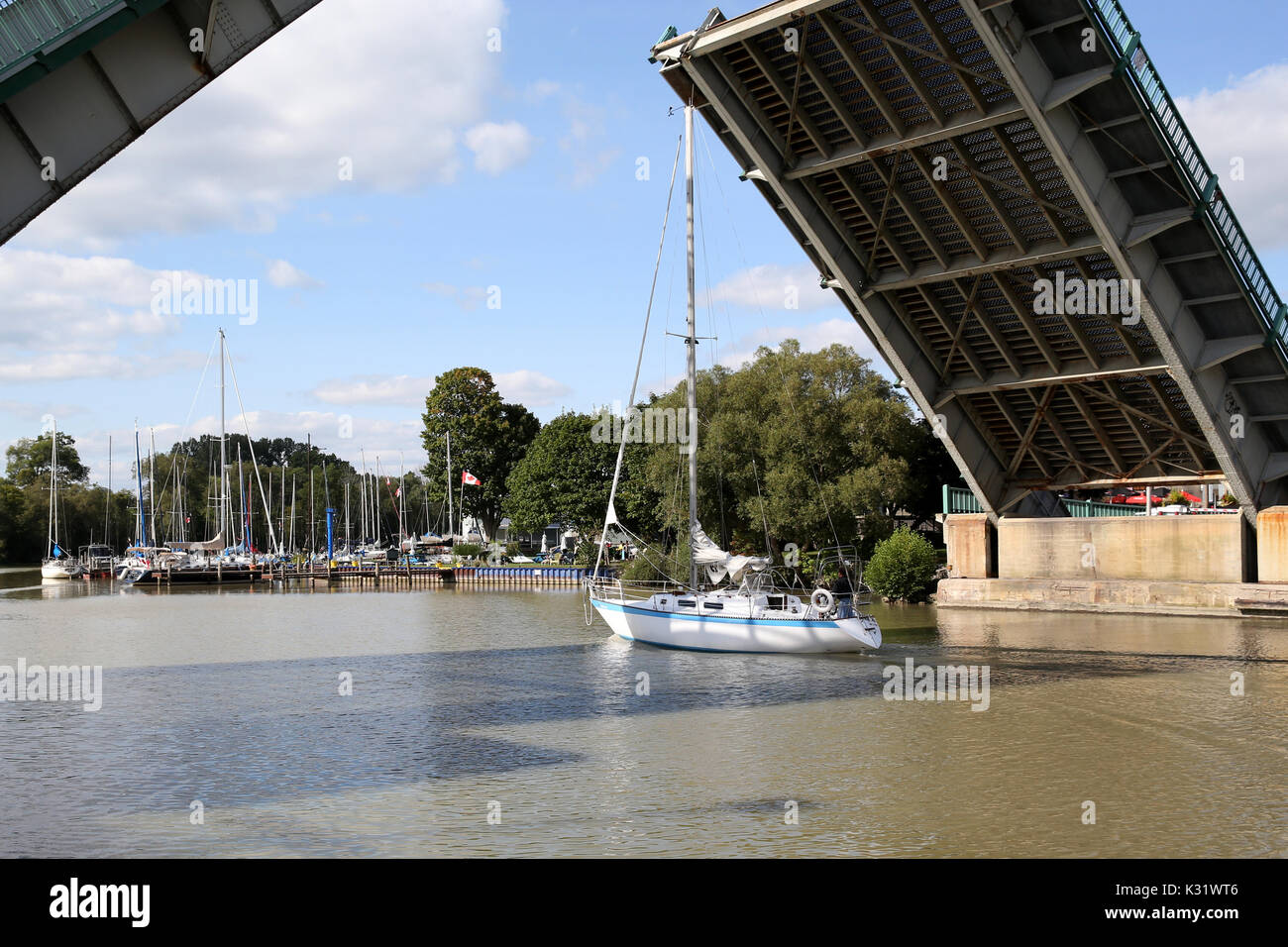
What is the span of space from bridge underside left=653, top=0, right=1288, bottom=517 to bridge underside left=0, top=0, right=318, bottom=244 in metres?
11.7

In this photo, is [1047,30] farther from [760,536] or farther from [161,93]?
[760,536]

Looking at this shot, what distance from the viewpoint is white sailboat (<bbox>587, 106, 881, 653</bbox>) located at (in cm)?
2303

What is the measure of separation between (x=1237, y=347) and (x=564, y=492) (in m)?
39.1

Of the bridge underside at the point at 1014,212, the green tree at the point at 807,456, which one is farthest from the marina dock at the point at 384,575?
the bridge underside at the point at 1014,212

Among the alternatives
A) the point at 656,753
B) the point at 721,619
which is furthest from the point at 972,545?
the point at 656,753

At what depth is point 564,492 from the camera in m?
59.2

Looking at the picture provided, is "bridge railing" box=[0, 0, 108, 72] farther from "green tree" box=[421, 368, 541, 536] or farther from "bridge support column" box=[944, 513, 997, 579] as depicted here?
"green tree" box=[421, 368, 541, 536]

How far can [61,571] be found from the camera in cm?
7156

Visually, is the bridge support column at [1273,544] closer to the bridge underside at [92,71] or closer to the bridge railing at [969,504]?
the bridge railing at [969,504]

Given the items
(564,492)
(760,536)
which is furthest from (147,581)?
(760,536)

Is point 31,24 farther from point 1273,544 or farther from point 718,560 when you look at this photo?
point 1273,544

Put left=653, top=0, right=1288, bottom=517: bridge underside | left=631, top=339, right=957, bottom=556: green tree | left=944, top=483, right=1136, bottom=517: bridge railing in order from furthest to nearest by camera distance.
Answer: left=631, top=339, right=957, bottom=556: green tree < left=944, top=483, right=1136, bottom=517: bridge railing < left=653, top=0, right=1288, bottom=517: bridge underside

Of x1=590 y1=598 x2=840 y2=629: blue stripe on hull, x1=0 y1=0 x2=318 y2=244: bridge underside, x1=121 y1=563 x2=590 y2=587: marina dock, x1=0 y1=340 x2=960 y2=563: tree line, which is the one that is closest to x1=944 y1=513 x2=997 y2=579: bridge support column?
x1=0 y1=340 x2=960 y2=563: tree line

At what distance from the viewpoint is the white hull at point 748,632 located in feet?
75.2
